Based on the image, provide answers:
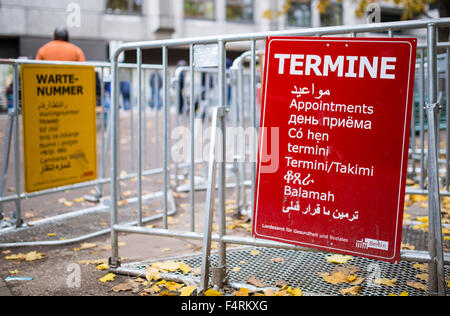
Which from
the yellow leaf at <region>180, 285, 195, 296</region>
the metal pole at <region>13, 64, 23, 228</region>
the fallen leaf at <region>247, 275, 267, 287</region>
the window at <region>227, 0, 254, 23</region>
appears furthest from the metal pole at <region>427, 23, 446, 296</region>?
the window at <region>227, 0, 254, 23</region>

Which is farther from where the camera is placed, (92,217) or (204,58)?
(92,217)

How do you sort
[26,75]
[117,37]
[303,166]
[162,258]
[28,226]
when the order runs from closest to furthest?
[303,166], [162,258], [26,75], [28,226], [117,37]

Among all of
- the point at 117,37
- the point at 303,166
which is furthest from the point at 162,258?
the point at 117,37

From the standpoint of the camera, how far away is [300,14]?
99.0 feet

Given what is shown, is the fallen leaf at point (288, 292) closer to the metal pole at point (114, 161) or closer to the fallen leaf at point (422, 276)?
the fallen leaf at point (422, 276)

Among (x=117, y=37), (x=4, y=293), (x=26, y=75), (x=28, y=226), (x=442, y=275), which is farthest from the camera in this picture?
(x=117, y=37)

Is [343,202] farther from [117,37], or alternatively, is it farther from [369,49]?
[117,37]

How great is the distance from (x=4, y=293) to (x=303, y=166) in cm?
221

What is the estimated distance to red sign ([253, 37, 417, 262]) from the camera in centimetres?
272

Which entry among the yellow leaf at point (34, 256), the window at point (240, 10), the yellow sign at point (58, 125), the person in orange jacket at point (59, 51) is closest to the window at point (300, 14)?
the window at point (240, 10)

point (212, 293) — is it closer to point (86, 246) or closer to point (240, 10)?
point (86, 246)

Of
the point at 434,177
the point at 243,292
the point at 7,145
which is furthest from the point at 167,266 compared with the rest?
the point at 7,145

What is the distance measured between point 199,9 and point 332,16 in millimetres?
8987
